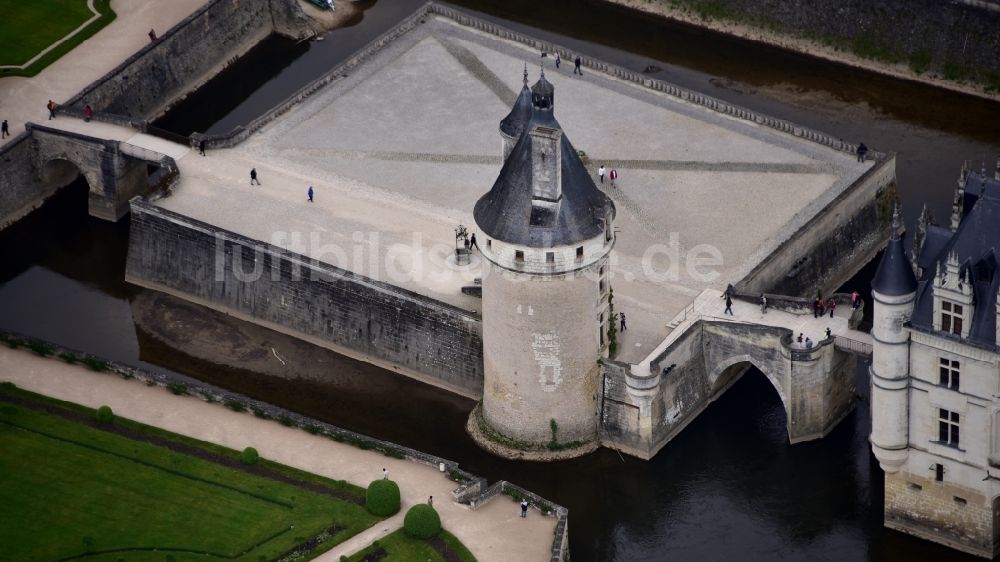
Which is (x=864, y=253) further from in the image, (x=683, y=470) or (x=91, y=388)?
(x=91, y=388)

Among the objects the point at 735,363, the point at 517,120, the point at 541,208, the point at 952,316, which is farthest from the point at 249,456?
the point at 952,316

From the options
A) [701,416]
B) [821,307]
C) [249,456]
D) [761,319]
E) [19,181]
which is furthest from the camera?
[19,181]

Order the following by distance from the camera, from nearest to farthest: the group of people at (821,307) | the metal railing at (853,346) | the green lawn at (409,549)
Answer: the green lawn at (409,549)
the metal railing at (853,346)
the group of people at (821,307)

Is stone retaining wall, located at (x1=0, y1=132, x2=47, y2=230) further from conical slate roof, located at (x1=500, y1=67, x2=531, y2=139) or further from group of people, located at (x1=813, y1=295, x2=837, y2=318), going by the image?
group of people, located at (x1=813, y1=295, x2=837, y2=318)

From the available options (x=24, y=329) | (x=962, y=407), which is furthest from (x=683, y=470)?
(x=24, y=329)

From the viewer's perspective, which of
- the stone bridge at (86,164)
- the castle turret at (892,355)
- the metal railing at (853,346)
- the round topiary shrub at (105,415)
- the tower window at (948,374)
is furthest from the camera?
the stone bridge at (86,164)

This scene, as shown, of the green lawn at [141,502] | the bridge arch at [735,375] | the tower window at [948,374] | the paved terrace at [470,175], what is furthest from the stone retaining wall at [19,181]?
the tower window at [948,374]

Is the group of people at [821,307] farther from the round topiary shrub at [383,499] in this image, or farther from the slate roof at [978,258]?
the round topiary shrub at [383,499]

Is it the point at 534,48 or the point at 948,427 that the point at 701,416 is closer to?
the point at 948,427
